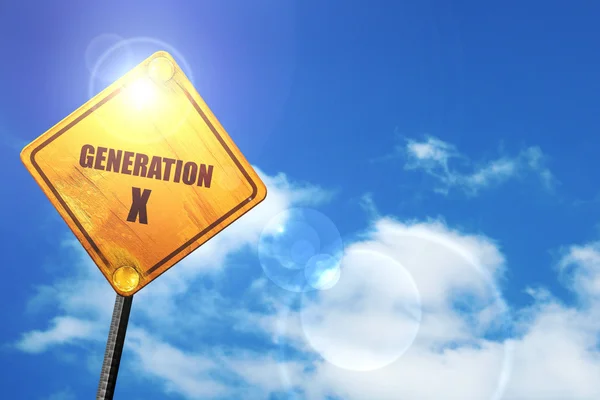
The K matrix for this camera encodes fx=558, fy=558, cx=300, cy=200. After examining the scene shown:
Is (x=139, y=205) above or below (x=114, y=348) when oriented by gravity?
above

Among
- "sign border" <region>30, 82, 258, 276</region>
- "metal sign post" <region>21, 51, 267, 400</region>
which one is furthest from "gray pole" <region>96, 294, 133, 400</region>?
"sign border" <region>30, 82, 258, 276</region>

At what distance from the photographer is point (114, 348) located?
243cm

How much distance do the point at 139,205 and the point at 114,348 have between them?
25.8 inches

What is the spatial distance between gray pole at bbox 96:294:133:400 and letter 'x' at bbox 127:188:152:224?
365 millimetres

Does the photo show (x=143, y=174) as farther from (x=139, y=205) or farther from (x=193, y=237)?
(x=193, y=237)

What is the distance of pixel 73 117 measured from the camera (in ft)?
8.89

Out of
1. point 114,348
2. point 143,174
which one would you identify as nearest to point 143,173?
point 143,174

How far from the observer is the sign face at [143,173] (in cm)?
261

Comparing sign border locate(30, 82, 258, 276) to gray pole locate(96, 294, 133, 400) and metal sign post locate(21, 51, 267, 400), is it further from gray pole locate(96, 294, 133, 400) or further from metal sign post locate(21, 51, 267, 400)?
gray pole locate(96, 294, 133, 400)

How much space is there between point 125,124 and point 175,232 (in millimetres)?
587

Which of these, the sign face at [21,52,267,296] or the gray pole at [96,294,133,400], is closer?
the gray pole at [96,294,133,400]

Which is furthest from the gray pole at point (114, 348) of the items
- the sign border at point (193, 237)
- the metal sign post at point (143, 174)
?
the sign border at point (193, 237)

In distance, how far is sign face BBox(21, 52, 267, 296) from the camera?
8.56 ft

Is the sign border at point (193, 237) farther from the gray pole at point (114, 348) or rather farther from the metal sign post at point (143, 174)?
the gray pole at point (114, 348)
